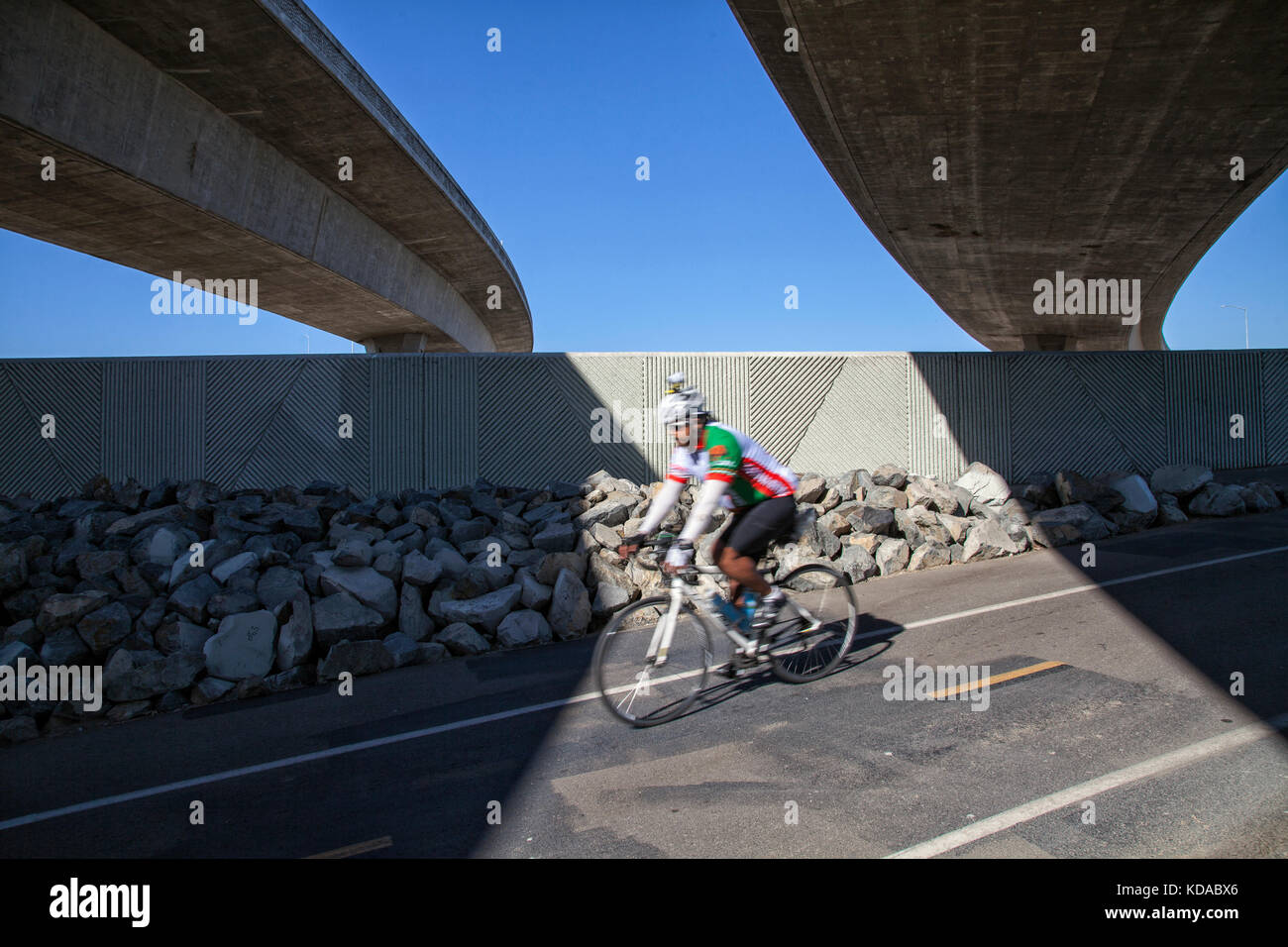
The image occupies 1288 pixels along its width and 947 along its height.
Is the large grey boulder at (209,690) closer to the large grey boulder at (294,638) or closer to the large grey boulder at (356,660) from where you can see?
the large grey boulder at (294,638)

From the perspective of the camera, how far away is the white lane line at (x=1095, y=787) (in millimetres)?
3957

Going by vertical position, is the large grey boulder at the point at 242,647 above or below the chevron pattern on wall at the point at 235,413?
below

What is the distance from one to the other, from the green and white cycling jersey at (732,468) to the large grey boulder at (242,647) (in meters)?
4.90

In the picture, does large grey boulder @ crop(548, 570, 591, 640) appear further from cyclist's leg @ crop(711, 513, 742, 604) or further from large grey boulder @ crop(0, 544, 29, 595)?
large grey boulder @ crop(0, 544, 29, 595)

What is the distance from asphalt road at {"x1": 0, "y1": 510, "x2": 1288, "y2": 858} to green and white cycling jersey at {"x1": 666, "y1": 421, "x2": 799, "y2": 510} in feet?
5.03

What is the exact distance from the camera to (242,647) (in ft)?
27.0

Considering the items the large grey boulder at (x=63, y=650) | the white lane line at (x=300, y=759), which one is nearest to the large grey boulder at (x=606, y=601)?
the white lane line at (x=300, y=759)

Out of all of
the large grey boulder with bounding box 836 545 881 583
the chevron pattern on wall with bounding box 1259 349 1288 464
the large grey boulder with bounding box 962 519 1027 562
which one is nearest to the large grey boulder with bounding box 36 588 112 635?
the large grey boulder with bounding box 836 545 881 583

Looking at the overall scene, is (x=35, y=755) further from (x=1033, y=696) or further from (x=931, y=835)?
(x=1033, y=696)

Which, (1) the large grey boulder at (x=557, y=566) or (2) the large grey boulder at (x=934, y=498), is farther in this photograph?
(2) the large grey boulder at (x=934, y=498)

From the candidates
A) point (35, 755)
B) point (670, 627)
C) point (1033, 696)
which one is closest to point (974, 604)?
point (1033, 696)

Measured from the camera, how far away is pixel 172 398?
48.8 ft

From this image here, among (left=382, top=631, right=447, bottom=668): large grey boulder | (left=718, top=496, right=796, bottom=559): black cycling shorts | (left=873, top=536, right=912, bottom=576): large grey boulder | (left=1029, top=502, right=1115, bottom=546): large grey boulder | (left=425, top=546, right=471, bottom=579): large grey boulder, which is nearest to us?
(left=718, top=496, right=796, bottom=559): black cycling shorts

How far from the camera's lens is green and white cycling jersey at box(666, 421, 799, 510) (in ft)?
19.2
